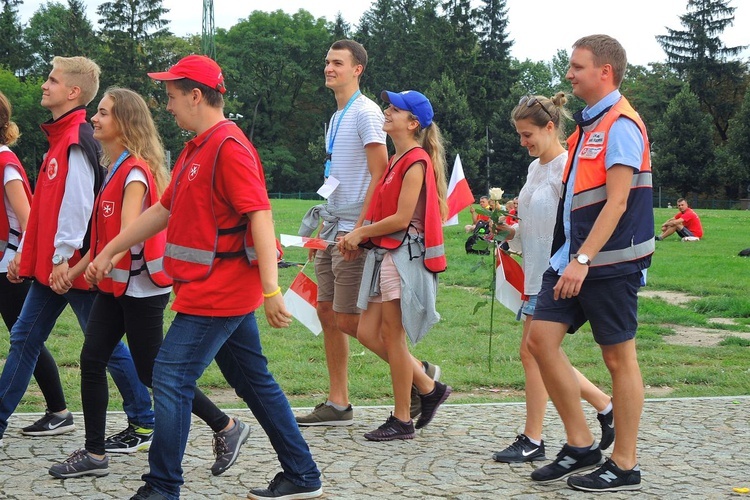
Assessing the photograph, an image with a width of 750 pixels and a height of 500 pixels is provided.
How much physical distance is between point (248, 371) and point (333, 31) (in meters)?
92.8

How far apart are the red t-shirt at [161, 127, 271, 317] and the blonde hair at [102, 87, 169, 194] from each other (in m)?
1.07

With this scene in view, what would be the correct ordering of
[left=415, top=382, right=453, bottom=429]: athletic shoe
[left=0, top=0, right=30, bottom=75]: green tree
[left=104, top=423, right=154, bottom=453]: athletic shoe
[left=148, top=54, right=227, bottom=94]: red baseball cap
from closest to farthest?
[left=148, top=54, right=227, bottom=94]: red baseball cap < [left=104, top=423, right=154, bottom=453]: athletic shoe < [left=415, top=382, right=453, bottom=429]: athletic shoe < [left=0, top=0, right=30, bottom=75]: green tree

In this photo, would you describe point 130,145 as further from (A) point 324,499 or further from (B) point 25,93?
(B) point 25,93

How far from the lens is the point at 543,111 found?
595cm

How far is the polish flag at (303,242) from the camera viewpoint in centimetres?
624

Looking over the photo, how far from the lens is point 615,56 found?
523 centimetres

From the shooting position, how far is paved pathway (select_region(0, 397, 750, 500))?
5.12m

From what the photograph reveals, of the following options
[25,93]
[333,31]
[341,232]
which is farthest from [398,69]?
[341,232]

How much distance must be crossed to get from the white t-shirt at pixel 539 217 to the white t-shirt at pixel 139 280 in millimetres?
2042

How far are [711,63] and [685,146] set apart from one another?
41.1ft

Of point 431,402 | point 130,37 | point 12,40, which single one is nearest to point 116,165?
point 431,402

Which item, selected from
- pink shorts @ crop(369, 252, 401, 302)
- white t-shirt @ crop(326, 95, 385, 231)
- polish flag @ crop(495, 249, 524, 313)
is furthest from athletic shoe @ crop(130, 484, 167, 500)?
polish flag @ crop(495, 249, 524, 313)

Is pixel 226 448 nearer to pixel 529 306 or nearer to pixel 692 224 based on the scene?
pixel 529 306

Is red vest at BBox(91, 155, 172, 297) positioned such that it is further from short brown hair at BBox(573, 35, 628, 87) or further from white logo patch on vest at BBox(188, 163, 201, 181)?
short brown hair at BBox(573, 35, 628, 87)
